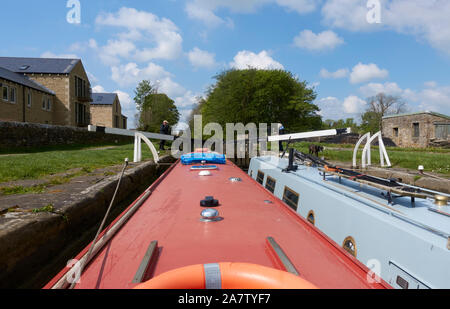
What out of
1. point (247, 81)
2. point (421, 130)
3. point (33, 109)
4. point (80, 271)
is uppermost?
point (247, 81)

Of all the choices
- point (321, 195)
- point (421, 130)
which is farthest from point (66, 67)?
point (421, 130)

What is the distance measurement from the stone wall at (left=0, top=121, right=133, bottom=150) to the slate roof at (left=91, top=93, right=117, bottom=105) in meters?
24.4

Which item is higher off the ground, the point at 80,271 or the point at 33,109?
the point at 33,109

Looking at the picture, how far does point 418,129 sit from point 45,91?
122 feet

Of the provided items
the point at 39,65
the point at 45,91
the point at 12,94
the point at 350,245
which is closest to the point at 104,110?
the point at 39,65

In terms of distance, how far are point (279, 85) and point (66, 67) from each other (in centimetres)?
2650

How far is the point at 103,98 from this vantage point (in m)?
46.9

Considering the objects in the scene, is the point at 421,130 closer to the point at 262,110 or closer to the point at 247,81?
the point at 262,110

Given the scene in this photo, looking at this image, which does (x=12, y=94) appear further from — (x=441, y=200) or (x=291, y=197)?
(x=441, y=200)

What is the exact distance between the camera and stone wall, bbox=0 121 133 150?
1451cm

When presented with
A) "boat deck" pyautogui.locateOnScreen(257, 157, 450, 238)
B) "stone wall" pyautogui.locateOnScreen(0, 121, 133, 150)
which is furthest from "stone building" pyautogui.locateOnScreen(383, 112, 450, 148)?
"stone wall" pyautogui.locateOnScreen(0, 121, 133, 150)

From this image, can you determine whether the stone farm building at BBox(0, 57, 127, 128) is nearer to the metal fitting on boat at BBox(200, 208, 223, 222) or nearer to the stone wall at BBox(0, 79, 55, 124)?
the stone wall at BBox(0, 79, 55, 124)

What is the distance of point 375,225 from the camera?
104 inches

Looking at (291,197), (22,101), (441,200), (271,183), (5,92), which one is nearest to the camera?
(441,200)
